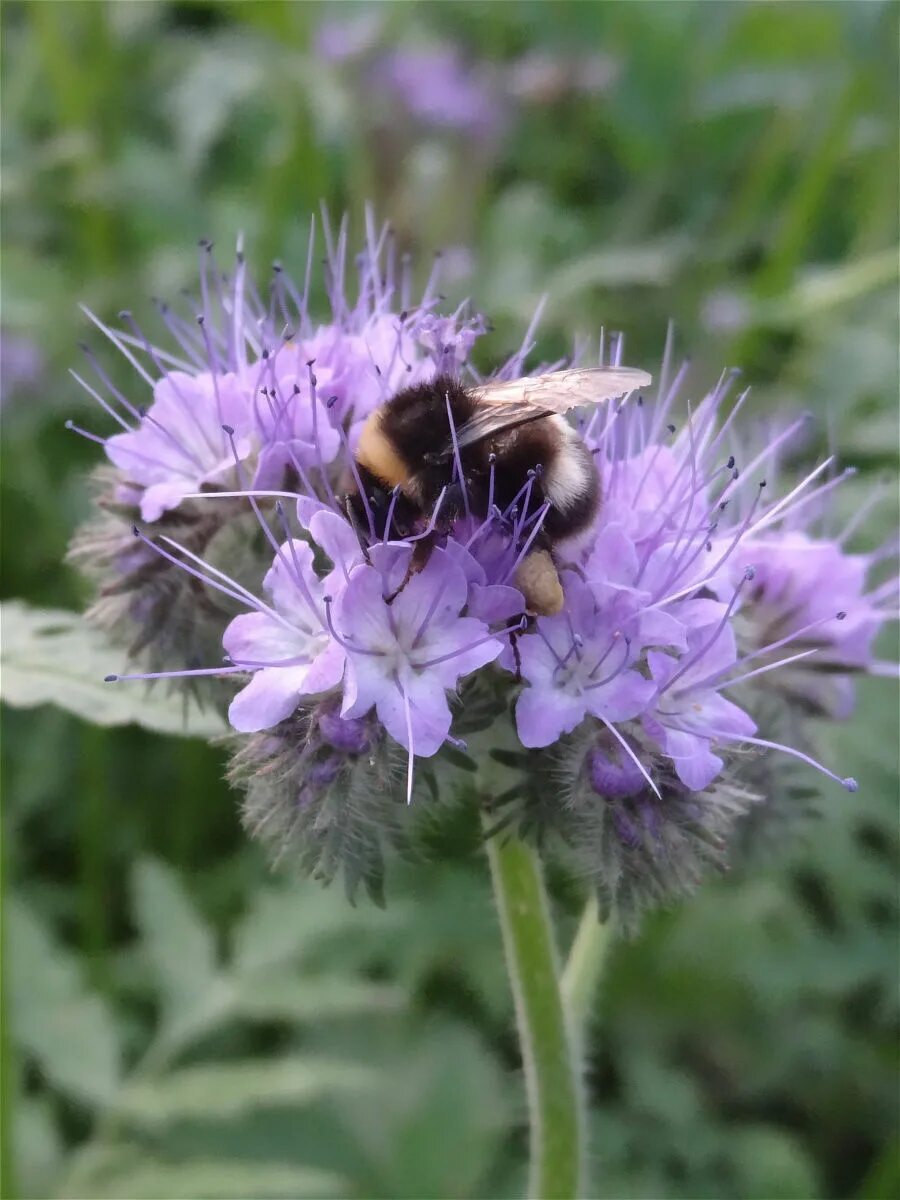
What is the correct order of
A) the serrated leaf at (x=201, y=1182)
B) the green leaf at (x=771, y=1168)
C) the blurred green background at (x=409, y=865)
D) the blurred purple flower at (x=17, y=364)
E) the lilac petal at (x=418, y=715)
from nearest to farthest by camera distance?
the lilac petal at (x=418, y=715), the serrated leaf at (x=201, y=1182), the blurred green background at (x=409, y=865), the green leaf at (x=771, y=1168), the blurred purple flower at (x=17, y=364)

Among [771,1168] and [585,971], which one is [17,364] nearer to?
[585,971]

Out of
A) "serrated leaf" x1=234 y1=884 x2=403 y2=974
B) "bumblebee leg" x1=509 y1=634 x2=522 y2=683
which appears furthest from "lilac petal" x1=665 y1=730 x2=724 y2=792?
"serrated leaf" x1=234 y1=884 x2=403 y2=974

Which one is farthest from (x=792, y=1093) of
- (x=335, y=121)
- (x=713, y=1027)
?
(x=335, y=121)

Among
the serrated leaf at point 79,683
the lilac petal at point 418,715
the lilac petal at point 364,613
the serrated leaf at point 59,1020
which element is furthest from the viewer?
the serrated leaf at point 59,1020

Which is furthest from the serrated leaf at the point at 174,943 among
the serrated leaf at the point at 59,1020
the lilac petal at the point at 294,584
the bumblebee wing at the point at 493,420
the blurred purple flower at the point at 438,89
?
the blurred purple flower at the point at 438,89

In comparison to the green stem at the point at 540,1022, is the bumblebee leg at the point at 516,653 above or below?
above

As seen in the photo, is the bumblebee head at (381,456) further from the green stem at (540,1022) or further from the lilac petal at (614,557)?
the green stem at (540,1022)

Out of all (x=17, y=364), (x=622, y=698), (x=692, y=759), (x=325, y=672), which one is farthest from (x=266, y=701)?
(x=17, y=364)
